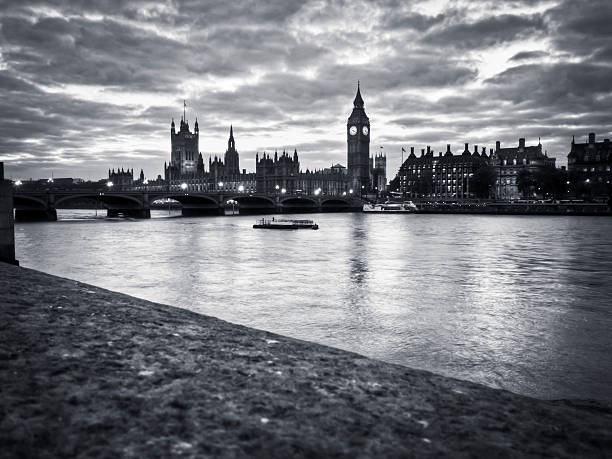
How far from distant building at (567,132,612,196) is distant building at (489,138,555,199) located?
59.5ft

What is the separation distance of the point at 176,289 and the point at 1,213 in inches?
279

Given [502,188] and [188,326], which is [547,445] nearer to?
[188,326]

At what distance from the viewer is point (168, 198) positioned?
120 metres

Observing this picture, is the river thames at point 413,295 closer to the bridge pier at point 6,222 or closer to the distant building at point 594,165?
the bridge pier at point 6,222

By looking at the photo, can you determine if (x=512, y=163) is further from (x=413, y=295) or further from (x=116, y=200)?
(x=413, y=295)

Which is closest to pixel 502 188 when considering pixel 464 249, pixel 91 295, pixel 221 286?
pixel 464 249

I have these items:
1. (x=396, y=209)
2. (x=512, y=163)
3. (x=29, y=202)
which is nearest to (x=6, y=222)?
(x=29, y=202)

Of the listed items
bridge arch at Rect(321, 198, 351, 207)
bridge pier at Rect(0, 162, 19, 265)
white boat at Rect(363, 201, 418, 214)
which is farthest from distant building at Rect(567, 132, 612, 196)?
bridge pier at Rect(0, 162, 19, 265)

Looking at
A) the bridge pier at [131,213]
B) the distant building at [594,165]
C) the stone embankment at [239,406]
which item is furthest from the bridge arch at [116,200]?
the distant building at [594,165]

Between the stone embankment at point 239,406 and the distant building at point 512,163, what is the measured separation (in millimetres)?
179180

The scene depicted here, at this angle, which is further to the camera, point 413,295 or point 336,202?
point 336,202

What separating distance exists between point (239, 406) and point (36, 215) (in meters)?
103

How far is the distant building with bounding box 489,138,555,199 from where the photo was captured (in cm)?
17088

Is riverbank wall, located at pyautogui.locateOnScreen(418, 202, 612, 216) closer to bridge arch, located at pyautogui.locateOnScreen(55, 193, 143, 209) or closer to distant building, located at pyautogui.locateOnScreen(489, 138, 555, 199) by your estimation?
distant building, located at pyautogui.locateOnScreen(489, 138, 555, 199)
